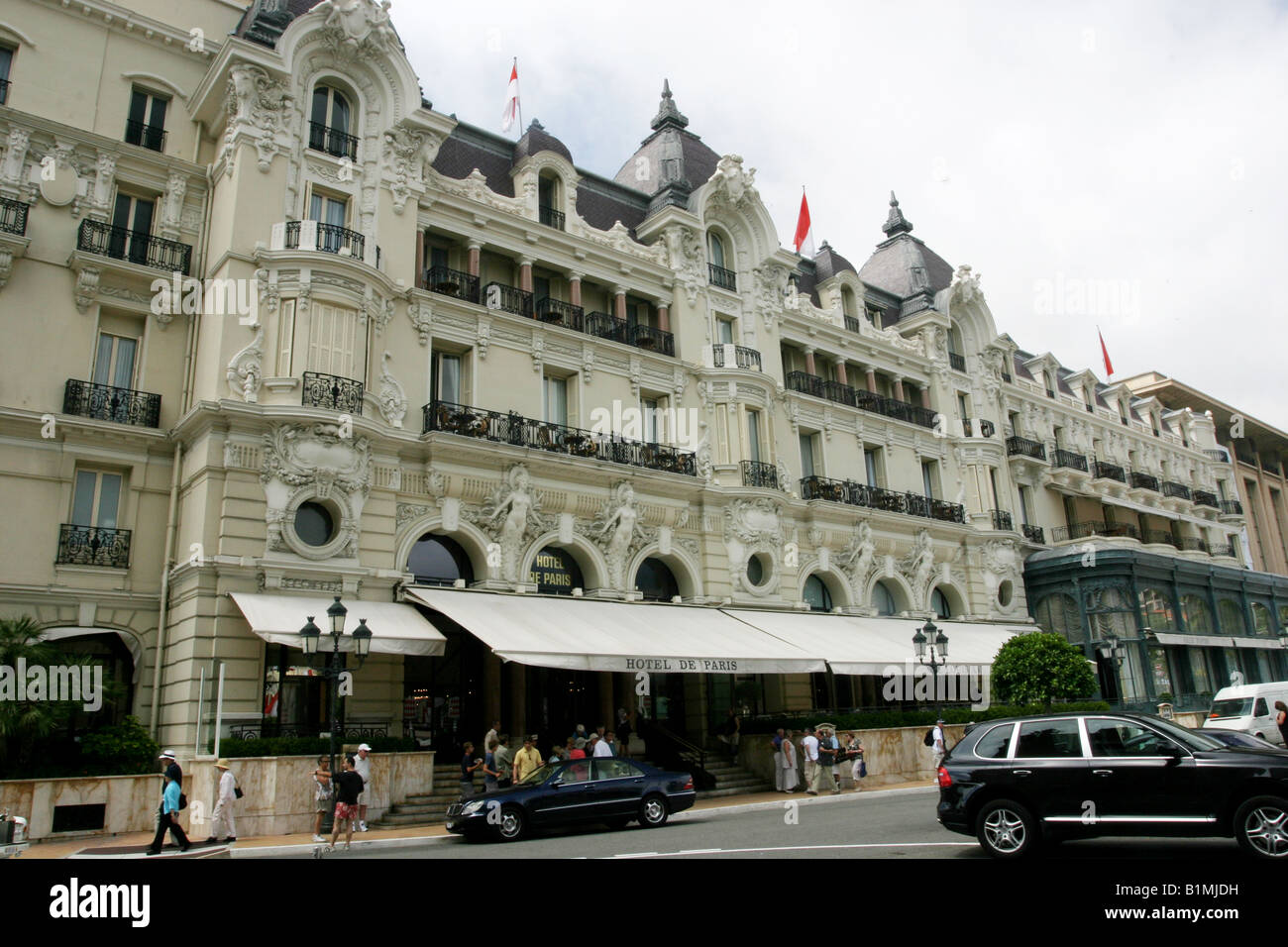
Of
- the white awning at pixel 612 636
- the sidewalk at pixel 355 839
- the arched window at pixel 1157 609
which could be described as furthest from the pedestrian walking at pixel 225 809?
the arched window at pixel 1157 609

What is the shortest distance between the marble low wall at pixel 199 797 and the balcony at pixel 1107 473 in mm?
38248

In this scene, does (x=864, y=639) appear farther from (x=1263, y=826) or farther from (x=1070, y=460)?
(x=1070, y=460)

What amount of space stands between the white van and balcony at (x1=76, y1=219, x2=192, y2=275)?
1134 inches

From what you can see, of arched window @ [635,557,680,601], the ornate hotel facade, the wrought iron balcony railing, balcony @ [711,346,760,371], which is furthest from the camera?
balcony @ [711,346,760,371]

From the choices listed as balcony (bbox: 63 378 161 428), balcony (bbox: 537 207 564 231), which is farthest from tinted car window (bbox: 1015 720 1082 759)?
balcony (bbox: 537 207 564 231)

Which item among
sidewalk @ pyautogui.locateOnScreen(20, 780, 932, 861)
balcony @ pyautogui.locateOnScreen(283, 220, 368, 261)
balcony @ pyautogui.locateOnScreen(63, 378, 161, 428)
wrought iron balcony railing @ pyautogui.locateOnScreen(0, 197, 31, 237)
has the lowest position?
sidewalk @ pyautogui.locateOnScreen(20, 780, 932, 861)

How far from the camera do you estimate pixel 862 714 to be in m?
25.9

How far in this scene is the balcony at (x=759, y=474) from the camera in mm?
28719

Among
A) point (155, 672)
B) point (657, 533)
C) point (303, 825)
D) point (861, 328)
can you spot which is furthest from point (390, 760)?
point (861, 328)

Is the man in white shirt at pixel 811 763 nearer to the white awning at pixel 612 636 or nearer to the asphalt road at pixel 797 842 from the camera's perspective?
the white awning at pixel 612 636

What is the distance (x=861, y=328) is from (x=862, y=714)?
1643 centimetres

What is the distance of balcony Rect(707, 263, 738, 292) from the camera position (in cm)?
3102

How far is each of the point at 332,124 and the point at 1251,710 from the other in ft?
95.8

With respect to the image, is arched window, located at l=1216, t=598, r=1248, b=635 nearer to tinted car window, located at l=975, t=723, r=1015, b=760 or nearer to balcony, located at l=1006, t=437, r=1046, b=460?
balcony, located at l=1006, t=437, r=1046, b=460
